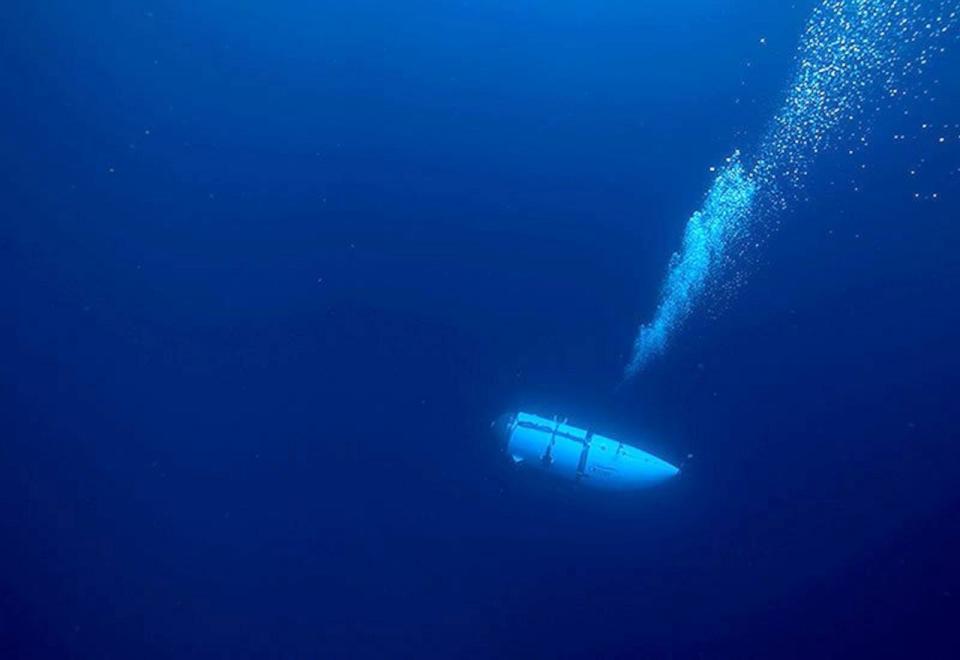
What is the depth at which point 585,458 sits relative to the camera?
944 centimetres

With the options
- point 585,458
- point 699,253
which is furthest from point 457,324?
point 699,253

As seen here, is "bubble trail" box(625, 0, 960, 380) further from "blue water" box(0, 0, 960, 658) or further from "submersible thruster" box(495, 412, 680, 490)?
"submersible thruster" box(495, 412, 680, 490)

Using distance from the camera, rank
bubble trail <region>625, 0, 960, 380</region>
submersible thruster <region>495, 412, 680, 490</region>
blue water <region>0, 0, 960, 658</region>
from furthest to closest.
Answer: blue water <region>0, 0, 960, 658</region>
bubble trail <region>625, 0, 960, 380</region>
submersible thruster <region>495, 412, 680, 490</region>

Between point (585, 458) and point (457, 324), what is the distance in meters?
4.76

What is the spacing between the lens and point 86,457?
11984mm

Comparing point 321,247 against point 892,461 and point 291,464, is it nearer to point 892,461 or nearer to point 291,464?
point 291,464

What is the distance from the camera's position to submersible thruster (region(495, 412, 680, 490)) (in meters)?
9.46

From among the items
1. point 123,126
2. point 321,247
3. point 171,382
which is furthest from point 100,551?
point 123,126

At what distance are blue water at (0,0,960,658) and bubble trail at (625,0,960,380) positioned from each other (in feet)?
0.35

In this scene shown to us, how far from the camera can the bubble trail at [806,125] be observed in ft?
36.5

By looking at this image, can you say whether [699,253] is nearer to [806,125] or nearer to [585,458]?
[806,125]

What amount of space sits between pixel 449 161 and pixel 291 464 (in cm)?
756

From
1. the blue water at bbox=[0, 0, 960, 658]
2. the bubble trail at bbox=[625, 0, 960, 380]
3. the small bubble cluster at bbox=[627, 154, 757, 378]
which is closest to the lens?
the bubble trail at bbox=[625, 0, 960, 380]

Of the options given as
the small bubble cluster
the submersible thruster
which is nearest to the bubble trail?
the small bubble cluster
